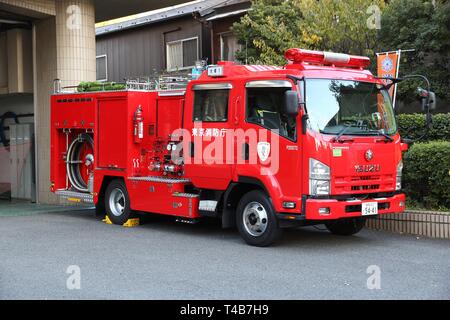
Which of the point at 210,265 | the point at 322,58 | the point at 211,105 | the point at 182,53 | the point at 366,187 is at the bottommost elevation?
the point at 210,265

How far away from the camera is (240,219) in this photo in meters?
9.55

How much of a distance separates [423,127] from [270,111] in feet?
11.9

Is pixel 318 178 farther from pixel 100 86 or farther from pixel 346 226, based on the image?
pixel 100 86

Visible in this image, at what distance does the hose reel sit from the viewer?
12883 mm

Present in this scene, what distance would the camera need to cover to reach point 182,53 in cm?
2173

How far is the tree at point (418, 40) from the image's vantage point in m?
13.1

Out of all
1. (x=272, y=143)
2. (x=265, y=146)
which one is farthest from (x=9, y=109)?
(x=272, y=143)

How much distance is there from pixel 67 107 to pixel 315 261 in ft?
22.4

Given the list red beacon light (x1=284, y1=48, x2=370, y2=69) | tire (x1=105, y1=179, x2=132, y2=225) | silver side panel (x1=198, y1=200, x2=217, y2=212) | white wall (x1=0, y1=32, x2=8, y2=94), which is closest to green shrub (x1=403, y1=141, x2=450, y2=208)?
red beacon light (x1=284, y1=48, x2=370, y2=69)

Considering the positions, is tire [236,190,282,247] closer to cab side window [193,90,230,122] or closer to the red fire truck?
the red fire truck

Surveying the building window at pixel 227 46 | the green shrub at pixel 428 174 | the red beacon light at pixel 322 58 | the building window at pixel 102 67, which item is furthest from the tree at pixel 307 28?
the building window at pixel 102 67

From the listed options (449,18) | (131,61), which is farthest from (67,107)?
(131,61)

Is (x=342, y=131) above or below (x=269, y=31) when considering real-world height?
below

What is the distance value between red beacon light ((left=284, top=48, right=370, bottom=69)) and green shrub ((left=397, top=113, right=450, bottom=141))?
6.31 ft
